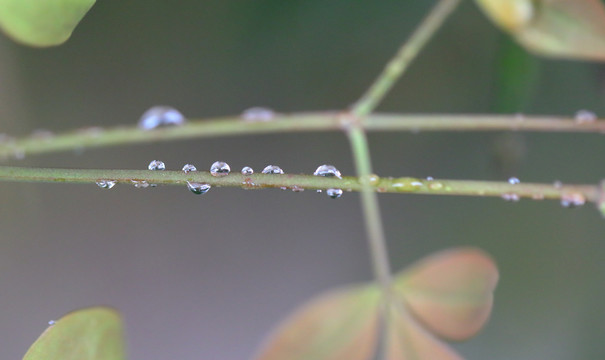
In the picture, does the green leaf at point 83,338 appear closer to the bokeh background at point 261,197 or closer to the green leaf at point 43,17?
the green leaf at point 43,17

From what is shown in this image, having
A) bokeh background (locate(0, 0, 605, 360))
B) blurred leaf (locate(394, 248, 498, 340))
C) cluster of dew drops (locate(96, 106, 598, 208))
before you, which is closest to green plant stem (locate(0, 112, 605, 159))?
cluster of dew drops (locate(96, 106, 598, 208))

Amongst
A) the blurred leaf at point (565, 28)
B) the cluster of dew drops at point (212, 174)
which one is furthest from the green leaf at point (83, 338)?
the blurred leaf at point (565, 28)

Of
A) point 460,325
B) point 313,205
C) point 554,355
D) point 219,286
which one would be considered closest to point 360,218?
point 313,205

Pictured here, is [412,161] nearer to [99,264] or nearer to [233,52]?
[233,52]

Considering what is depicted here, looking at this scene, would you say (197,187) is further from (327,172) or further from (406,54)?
(406,54)

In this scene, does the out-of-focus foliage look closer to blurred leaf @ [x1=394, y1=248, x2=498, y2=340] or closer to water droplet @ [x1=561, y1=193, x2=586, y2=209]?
blurred leaf @ [x1=394, y1=248, x2=498, y2=340]

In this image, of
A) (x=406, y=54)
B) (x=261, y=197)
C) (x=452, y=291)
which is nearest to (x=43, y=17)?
(x=406, y=54)
